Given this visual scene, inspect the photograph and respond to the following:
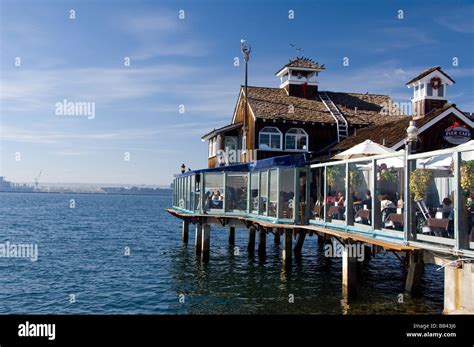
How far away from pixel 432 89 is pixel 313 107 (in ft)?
31.4

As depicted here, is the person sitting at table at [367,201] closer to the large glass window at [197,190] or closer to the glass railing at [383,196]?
the glass railing at [383,196]

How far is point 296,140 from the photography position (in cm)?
3516

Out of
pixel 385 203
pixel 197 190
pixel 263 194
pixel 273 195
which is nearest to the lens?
pixel 385 203

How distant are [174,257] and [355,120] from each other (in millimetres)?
15734

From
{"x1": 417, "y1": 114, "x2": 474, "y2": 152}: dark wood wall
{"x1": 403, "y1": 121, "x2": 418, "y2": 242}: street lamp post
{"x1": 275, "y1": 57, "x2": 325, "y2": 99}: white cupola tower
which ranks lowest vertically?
{"x1": 403, "y1": 121, "x2": 418, "y2": 242}: street lamp post

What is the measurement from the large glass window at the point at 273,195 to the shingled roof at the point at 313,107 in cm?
1301

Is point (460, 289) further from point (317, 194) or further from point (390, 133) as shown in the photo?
point (390, 133)

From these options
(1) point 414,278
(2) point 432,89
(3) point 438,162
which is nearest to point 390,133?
(2) point 432,89

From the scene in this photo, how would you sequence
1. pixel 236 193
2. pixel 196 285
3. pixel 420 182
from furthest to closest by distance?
pixel 236 193, pixel 196 285, pixel 420 182

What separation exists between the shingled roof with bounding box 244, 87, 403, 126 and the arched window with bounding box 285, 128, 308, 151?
83 centimetres

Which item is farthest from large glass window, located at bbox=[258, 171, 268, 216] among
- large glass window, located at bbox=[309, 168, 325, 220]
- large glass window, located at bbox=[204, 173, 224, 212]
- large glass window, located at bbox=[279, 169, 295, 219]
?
large glass window, located at bbox=[204, 173, 224, 212]

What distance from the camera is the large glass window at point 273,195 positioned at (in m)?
21.8

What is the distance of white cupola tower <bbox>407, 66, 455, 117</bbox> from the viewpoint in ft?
98.0

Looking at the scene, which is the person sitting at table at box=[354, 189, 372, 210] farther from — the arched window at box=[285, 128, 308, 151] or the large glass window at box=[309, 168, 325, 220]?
the arched window at box=[285, 128, 308, 151]
